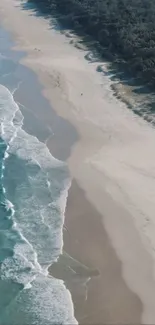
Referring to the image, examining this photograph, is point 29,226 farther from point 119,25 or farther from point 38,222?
point 119,25

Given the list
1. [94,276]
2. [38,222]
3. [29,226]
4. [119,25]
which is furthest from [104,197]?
[119,25]

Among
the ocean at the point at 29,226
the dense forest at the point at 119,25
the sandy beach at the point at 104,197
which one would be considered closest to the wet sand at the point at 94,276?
the sandy beach at the point at 104,197

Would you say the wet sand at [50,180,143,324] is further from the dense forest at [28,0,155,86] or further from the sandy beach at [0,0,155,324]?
the dense forest at [28,0,155,86]

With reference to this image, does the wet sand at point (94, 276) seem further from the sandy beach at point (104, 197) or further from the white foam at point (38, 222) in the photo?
the white foam at point (38, 222)

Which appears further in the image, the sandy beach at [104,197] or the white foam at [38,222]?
the white foam at [38,222]

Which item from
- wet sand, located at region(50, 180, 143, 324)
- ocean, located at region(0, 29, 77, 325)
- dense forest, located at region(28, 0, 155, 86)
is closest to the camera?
wet sand, located at region(50, 180, 143, 324)

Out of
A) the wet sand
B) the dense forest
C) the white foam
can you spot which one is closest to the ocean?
the white foam
